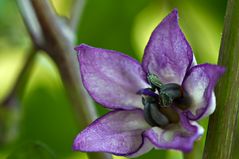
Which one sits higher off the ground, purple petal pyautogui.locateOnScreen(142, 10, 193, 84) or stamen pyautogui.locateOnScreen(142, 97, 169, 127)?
purple petal pyautogui.locateOnScreen(142, 10, 193, 84)

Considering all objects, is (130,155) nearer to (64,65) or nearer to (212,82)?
(212,82)

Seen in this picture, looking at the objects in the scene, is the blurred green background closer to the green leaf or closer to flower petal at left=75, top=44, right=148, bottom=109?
the green leaf

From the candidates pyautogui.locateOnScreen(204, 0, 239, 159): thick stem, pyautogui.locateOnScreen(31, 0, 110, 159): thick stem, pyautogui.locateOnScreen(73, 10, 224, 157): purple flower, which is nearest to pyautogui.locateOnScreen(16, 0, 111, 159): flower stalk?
pyautogui.locateOnScreen(31, 0, 110, 159): thick stem

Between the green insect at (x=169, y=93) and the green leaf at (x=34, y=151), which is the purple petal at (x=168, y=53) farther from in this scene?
the green leaf at (x=34, y=151)

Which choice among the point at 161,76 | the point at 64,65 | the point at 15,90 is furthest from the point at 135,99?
the point at 15,90

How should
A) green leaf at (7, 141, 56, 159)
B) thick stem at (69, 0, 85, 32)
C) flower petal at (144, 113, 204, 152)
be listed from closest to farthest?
flower petal at (144, 113, 204, 152) < green leaf at (7, 141, 56, 159) < thick stem at (69, 0, 85, 32)
